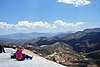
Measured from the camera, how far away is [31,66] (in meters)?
18.8

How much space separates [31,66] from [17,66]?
1.19m

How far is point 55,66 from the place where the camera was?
19047mm

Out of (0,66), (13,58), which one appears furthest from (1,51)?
(0,66)

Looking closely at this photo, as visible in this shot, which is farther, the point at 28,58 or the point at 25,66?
the point at 28,58

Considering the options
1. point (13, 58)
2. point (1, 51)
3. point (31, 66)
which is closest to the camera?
point (31, 66)

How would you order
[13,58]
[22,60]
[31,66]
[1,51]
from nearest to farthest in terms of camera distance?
[31,66] < [22,60] < [13,58] < [1,51]


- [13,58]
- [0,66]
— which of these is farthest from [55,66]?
[13,58]

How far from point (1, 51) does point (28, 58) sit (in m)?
11.2

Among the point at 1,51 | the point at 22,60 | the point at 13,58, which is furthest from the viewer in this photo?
the point at 1,51

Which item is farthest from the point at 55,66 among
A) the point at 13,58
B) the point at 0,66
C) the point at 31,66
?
the point at 13,58

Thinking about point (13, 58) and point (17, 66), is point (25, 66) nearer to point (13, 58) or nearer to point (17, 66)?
point (17, 66)

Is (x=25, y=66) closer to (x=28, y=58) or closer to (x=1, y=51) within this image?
(x=28, y=58)

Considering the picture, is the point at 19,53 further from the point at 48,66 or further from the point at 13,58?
the point at 48,66

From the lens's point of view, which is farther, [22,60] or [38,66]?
[22,60]
